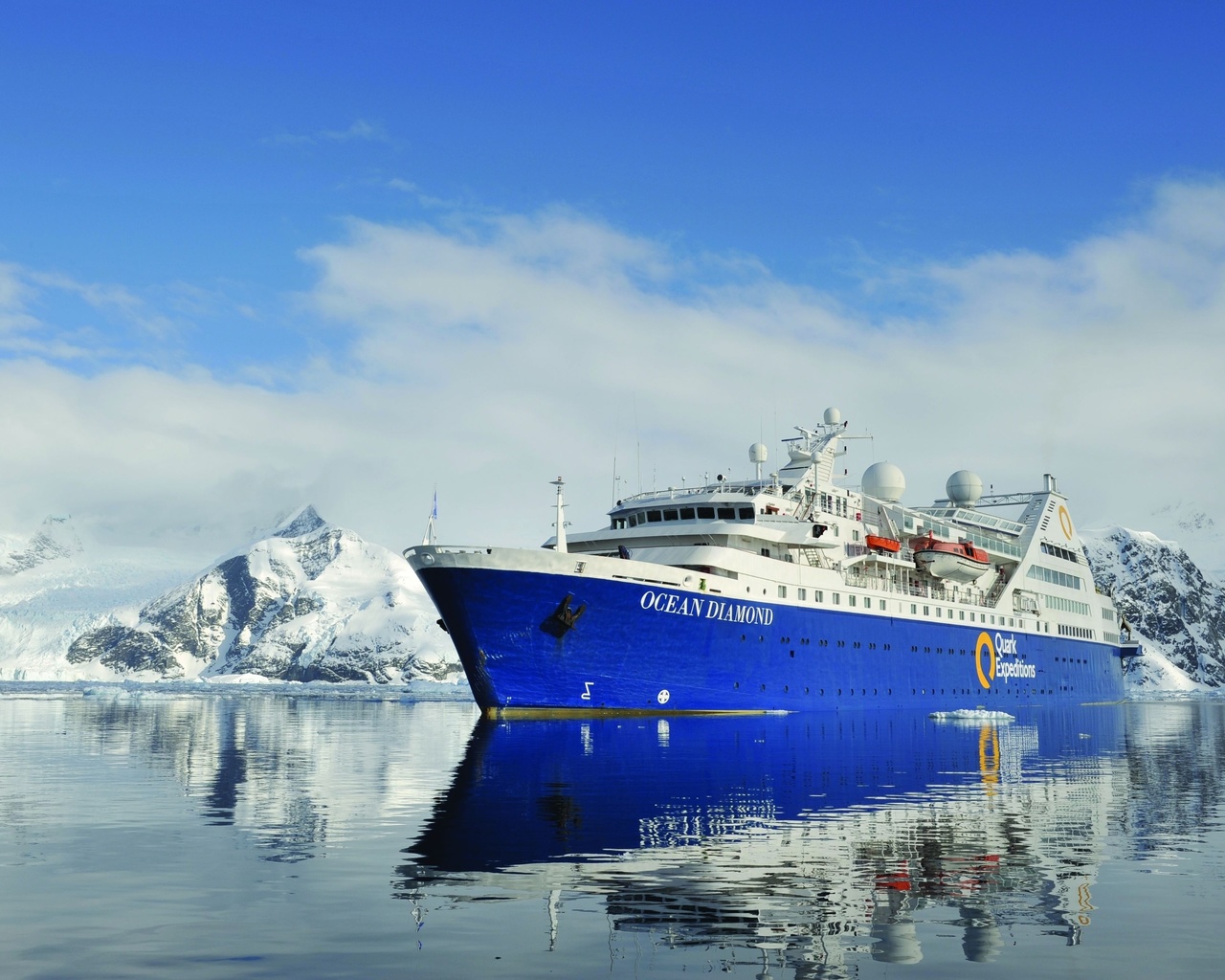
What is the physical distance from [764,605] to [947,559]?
18.0 m

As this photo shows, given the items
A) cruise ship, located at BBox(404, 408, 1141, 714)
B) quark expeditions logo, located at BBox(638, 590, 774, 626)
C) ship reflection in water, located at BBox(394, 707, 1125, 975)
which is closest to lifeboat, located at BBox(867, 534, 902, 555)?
cruise ship, located at BBox(404, 408, 1141, 714)

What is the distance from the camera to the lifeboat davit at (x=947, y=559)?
204 feet

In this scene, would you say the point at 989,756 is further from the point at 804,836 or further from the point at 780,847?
the point at 780,847

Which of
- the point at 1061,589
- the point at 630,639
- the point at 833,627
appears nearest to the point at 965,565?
the point at 833,627

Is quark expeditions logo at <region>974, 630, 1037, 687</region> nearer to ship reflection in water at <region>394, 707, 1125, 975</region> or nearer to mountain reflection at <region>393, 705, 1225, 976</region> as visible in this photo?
mountain reflection at <region>393, 705, 1225, 976</region>

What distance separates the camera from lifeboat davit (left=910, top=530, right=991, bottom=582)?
6216 cm

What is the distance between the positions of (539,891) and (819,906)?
300 centimetres

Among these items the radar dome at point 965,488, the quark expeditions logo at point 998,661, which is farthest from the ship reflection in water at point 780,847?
the radar dome at point 965,488

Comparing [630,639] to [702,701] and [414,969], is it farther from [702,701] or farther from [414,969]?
[414,969]

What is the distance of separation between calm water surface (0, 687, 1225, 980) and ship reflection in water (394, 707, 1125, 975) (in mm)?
60

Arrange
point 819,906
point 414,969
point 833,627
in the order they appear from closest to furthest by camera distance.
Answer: point 414,969, point 819,906, point 833,627

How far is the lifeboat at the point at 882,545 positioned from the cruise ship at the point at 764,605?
12 cm

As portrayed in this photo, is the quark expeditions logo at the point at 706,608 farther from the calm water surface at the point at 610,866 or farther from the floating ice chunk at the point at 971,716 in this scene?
the calm water surface at the point at 610,866

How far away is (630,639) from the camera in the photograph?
44.8 m
